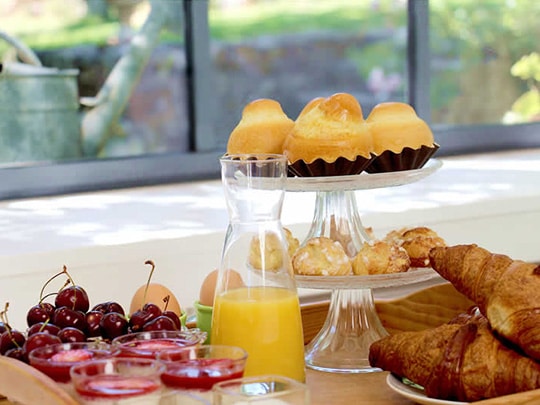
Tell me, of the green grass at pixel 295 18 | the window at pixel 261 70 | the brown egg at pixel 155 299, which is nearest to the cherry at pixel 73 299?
the brown egg at pixel 155 299

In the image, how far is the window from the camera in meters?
2.31

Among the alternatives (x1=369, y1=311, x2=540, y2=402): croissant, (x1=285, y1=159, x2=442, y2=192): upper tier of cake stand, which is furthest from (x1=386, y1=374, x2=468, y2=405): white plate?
(x1=285, y1=159, x2=442, y2=192): upper tier of cake stand

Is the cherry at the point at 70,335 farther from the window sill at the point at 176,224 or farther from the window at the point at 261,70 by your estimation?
the window at the point at 261,70

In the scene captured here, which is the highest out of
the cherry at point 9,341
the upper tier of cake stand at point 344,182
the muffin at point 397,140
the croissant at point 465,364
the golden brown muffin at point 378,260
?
the muffin at point 397,140

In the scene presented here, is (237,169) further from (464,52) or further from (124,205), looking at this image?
(464,52)

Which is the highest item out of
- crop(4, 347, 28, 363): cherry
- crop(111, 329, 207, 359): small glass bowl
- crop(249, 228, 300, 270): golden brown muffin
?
crop(249, 228, 300, 270): golden brown muffin

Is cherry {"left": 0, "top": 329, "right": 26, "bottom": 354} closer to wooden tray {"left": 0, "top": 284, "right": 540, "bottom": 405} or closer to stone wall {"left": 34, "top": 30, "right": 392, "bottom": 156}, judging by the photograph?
wooden tray {"left": 0, "top": 284, "right": 540, "bottom": 405}

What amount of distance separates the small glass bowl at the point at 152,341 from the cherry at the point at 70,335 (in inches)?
2.6

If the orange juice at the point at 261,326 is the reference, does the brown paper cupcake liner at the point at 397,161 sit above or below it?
above

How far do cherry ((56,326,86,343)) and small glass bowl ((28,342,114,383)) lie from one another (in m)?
0.05

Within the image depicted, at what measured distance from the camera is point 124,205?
218cm

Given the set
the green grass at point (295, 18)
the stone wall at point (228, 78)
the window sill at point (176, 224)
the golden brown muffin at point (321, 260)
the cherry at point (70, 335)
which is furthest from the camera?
the green grass at point (295, 18)

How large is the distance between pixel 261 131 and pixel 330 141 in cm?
10

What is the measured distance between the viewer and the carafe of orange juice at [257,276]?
100cm
